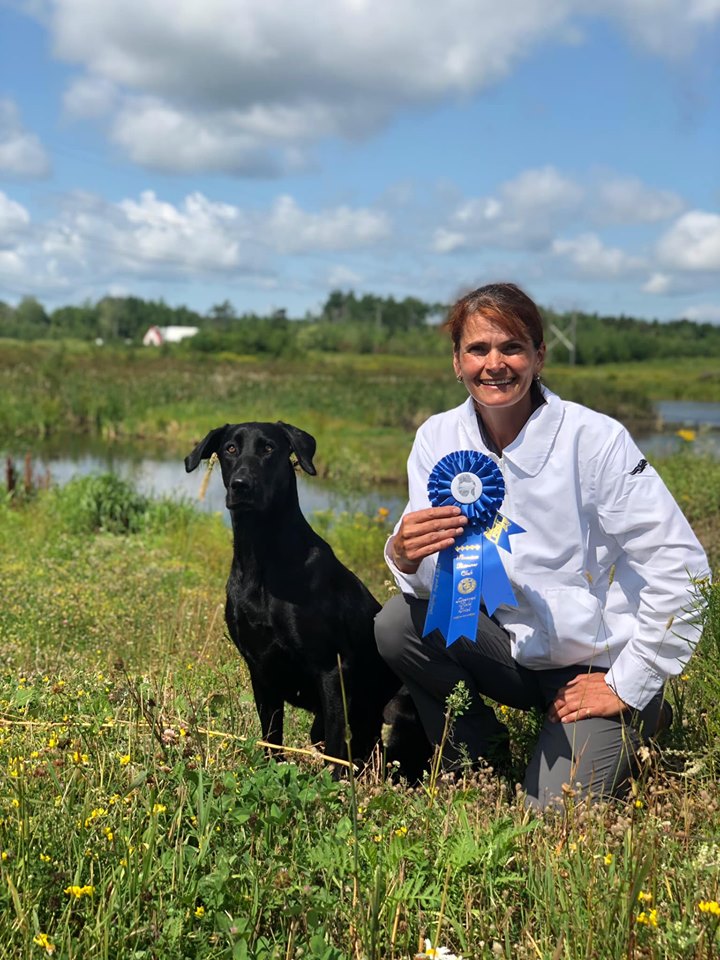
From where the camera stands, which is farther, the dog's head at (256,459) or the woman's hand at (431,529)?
the dog's head at (256,459)

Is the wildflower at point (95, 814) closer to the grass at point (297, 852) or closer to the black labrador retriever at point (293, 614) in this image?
the grass at point (297, 852)

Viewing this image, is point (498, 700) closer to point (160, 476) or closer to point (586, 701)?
point (586, 701)

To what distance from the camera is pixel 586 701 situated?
9.04 feet

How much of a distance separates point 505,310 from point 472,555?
31.2 inches

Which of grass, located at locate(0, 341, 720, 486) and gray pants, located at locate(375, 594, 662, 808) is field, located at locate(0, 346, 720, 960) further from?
grass, located at locate(0, 341, 720, 486)

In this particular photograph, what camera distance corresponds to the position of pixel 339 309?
4050 inches

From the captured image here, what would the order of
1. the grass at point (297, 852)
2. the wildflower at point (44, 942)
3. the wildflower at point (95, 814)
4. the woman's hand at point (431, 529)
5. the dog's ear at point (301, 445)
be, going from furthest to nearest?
the dog's ear at point (301, 445) → the woman's hand at point (431, 529) → the wildflower at point (95, 814) → the grass at point (297, 852) → the wildflower at point (44, 942)

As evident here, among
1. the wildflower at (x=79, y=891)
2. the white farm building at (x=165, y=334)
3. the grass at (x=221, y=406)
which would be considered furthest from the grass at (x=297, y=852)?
the white farm building at (x=165, y=334)

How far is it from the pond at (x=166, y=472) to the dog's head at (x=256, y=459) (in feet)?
20.0

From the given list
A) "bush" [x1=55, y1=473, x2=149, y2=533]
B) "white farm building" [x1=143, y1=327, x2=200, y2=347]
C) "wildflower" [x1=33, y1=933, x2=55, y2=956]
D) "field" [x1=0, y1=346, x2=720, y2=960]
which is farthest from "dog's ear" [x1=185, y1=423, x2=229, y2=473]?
"white farm building" [x1=143, y1=327, x2=200, y2=347]

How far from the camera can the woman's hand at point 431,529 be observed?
105 inches

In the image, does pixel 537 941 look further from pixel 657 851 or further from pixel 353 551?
pixel 353 551

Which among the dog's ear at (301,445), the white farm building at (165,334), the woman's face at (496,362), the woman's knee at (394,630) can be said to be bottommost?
the woman's knee at (394,630)

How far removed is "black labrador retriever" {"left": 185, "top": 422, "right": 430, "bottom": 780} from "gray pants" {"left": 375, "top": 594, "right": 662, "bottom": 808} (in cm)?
19
